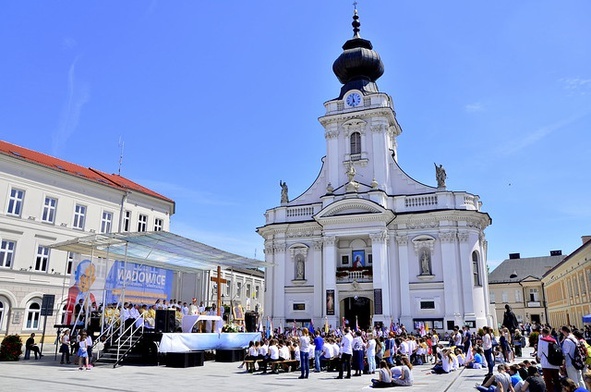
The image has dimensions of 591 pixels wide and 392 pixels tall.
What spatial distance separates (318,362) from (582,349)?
9012 millimetres

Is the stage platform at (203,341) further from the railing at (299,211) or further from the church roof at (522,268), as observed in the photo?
the church roof at (522,268)

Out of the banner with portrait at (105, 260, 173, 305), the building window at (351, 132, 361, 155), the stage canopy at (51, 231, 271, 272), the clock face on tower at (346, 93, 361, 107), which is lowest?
the banner with portrait at (105, 260, 173, 305)

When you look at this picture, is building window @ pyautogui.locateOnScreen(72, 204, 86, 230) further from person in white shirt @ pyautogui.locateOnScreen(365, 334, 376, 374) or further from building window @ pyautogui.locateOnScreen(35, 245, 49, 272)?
person in white shirt @ pyautogui.locateOnScreen(365, 334, 376, 374)

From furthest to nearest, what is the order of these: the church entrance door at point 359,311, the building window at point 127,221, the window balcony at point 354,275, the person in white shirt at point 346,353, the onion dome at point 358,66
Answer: the onion dome at point 358,66, the building window at point 127,221, the church entrance door at point 359,311, the window balcony at point 354,275, the person in white shirt at point 346,353

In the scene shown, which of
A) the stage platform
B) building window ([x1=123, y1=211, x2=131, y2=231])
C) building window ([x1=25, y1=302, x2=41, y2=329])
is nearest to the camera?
the stage platform

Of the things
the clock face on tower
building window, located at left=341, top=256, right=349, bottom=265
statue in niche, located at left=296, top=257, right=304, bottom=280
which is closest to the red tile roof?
statue in niche, located at left=296, top=257, right=304, bottom=280

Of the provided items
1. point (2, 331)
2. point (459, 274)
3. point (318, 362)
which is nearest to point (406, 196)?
point (459, 274)

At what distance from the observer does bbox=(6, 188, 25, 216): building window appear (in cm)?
2945

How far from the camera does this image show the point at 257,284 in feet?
213

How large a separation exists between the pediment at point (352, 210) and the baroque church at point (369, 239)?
3.0 inches

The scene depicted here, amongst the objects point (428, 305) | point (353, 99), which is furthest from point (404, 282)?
point (353, 99)

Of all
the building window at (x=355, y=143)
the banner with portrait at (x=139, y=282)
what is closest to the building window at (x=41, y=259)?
the banner with portrait at (x=139, y=282)

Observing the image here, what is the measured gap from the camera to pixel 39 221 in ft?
101

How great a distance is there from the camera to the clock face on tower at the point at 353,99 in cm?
4041
